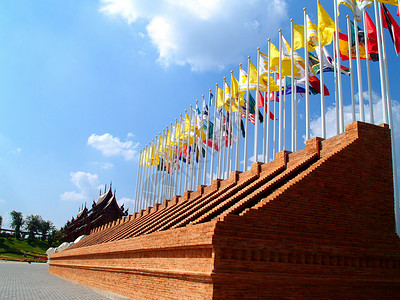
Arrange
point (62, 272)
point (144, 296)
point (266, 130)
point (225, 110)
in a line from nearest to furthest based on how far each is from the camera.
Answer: point (144, 296) → point (266, 130) → point (225, 110) → point (62, 272)

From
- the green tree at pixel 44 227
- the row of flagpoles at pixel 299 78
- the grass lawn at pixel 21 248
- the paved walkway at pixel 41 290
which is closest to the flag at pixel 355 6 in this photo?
the row of flagpoles at pixel 299 78

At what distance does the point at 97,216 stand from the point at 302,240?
46.0 metres

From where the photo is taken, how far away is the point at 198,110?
920 inches

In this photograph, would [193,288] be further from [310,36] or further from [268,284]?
[310,36]

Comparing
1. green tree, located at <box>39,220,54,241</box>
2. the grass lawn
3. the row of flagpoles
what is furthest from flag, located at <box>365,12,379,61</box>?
green tree, located at <box>39,220,54,241</box>

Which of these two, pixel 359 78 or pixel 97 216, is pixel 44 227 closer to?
pixel 97 216

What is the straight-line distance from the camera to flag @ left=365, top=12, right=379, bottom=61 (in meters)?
12.6

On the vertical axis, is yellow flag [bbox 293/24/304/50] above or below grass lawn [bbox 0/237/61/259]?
above

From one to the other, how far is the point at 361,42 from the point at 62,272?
24.6 metres

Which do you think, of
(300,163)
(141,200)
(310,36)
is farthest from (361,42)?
(141,200)

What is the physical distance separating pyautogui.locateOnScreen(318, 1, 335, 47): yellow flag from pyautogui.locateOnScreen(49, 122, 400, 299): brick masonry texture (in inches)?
202

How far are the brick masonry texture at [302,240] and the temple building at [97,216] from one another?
4034cm

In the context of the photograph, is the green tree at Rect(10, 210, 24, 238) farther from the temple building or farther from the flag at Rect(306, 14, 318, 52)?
the flag at Rect(306, 14, 318, 52)

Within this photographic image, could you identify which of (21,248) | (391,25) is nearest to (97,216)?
(21,248)
